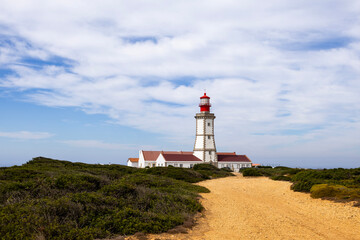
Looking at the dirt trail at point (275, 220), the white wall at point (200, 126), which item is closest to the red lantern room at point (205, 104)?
the white wall at point (200, 126)

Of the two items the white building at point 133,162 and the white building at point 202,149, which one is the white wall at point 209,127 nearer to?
the white building at point 202,149

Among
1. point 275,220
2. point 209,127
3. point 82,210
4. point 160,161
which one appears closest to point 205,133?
point 209,127

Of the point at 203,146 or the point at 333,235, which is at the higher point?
the point at 203,146

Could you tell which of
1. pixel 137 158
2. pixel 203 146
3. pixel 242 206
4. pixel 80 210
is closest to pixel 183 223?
pixel 80 210

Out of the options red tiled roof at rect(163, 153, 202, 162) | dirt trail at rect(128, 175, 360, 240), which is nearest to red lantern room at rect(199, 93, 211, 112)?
red tiled roof at rect(163, 153, 202, 162)

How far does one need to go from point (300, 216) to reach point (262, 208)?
4.98ft

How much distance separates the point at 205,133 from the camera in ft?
150

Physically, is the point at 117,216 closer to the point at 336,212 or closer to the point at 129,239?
the point at 129,239

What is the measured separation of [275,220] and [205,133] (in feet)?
116

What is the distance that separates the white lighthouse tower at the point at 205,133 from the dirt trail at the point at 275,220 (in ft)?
100

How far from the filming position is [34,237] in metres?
6.59

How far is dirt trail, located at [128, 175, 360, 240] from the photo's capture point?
8.82 m

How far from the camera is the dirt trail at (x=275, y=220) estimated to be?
8.82 meters

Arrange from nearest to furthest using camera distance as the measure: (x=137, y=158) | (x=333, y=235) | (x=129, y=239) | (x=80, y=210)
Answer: (x=129, y=239)
(x=80, y=210)
(x=333, y=235)
(x=137, y=158)
